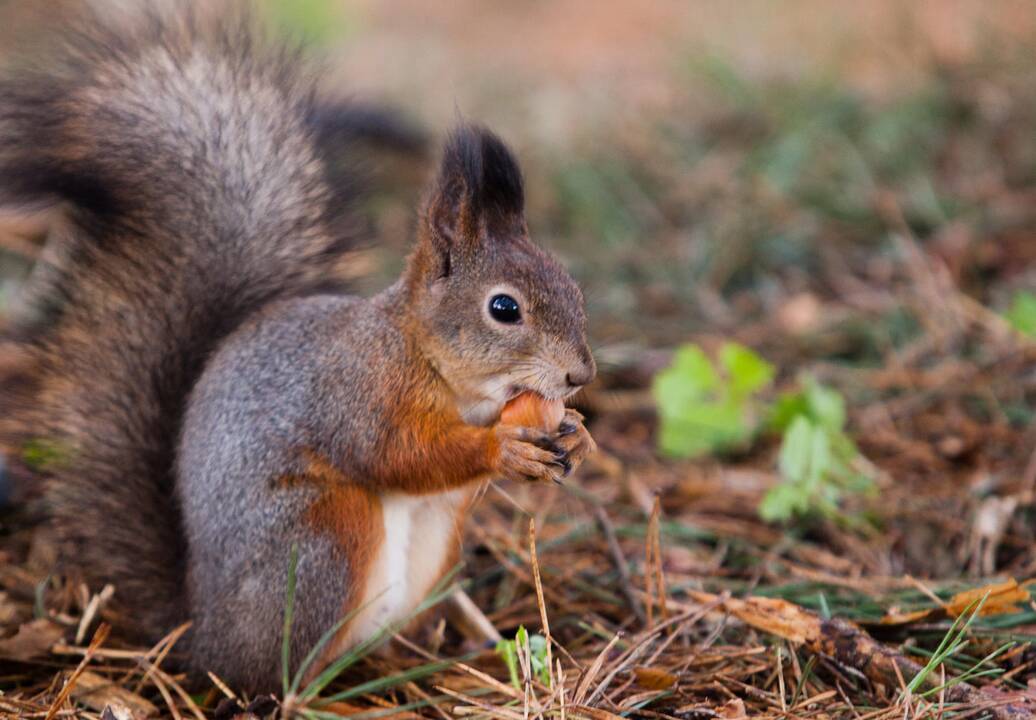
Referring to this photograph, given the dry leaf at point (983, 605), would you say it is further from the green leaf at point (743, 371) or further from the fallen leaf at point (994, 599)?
the green leaf at point (743, 371)

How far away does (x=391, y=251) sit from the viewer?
152 inches

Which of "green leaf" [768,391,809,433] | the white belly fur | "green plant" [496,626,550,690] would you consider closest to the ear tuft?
the white belly fur

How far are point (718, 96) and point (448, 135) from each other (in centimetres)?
327

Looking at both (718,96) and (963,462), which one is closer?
(963,462)

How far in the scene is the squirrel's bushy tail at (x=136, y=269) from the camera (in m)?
2.01

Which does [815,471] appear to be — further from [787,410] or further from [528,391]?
[528,391]

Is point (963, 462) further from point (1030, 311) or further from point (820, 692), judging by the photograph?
point (820, 692)

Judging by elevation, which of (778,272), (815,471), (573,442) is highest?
(573,442)

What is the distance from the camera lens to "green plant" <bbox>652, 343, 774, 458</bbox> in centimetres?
282

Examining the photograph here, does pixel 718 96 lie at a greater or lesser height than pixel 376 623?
greater

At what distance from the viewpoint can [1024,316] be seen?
290 cm

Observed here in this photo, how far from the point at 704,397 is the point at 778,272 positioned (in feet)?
3.73

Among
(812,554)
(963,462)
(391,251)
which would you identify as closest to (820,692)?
(812,554)

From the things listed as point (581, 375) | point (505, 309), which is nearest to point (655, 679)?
point (581, 375)
